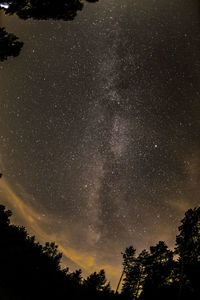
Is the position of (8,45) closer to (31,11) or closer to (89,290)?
(31,11)

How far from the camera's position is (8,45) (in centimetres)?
734

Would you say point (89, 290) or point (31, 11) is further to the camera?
point (89, 290)

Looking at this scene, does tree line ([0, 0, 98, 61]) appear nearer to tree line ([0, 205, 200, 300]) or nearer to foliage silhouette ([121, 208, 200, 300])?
tree line ([0, 205, 200, 300])

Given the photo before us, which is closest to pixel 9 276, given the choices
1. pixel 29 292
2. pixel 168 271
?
pixel 29 292

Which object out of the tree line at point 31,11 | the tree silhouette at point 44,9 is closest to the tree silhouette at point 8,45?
the tree line at point 31,11

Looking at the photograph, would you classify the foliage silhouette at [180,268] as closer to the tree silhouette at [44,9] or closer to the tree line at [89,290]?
the tree line at [89,290]

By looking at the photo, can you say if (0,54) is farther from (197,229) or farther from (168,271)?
(168,271)

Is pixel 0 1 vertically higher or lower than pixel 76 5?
lower

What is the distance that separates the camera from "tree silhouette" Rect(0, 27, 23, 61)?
7270 mm

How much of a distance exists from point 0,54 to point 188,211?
21295mm

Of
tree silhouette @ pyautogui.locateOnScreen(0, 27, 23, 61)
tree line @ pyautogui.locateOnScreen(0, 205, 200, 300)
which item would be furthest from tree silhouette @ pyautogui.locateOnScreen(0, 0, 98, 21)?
tree line @ pyautogui.locateOnScreen(0, 205, 200, 300)

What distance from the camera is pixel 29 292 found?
11.5m

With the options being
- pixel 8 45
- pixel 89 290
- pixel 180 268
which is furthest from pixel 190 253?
pixel 8 45

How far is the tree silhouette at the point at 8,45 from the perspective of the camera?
7.27 metres
